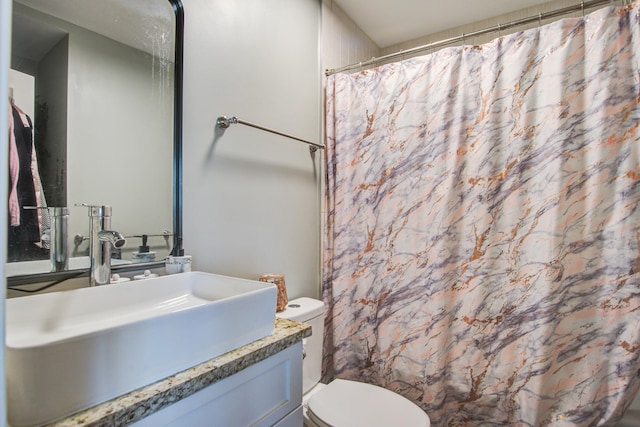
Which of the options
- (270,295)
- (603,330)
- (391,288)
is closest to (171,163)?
(270,295)

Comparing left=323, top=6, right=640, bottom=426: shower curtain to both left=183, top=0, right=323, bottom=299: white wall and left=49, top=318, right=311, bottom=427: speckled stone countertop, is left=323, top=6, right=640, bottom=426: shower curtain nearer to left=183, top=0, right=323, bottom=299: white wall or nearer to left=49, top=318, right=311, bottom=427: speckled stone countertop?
left=183, top=0, right=323, bottom=299: white wall

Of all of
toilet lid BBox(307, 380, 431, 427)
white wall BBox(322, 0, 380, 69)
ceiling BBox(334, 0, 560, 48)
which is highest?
ceiling BBox(334, 0, 560, 48)

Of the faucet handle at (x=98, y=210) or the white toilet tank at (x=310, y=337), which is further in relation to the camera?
the white toilet tank at (x=310, y=337)

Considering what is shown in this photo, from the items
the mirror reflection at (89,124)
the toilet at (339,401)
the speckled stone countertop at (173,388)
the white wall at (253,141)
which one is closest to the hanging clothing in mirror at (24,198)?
the mirror reflection at (89,124)

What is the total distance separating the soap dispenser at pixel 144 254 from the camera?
1.08m

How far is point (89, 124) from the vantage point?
97 cm

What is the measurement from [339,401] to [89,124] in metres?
1.39

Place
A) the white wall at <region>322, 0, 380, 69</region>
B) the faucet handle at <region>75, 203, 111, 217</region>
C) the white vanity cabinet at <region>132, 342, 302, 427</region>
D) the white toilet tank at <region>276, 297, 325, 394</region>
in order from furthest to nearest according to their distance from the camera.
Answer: the white wall at <region>322, 0, 380, 69</region>
the white toilet tank at <region>276, 297, 325, 394</region>
the faucet handle at <region>75, 203, 111, 217</region>
the white vanity cabinet at <region>132, 342, 302, 427</region>

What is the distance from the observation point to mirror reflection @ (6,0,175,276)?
0.84 metres

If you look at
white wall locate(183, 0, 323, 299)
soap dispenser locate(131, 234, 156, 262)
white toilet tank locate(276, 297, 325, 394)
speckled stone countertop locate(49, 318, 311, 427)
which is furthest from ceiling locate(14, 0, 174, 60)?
white toilet tank locate(276, 297, 325, 394)

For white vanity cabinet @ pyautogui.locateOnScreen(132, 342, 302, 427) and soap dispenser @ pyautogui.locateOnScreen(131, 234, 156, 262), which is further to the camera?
soap dispenser @ pyautogui.locateOnScreen(131, 234, 156, 262)

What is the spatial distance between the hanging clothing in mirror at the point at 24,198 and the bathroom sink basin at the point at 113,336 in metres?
0.15

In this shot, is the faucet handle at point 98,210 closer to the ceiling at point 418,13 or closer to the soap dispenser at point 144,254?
the soap dispenser at point 144,254

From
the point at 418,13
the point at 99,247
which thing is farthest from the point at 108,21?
the point at 418,13
